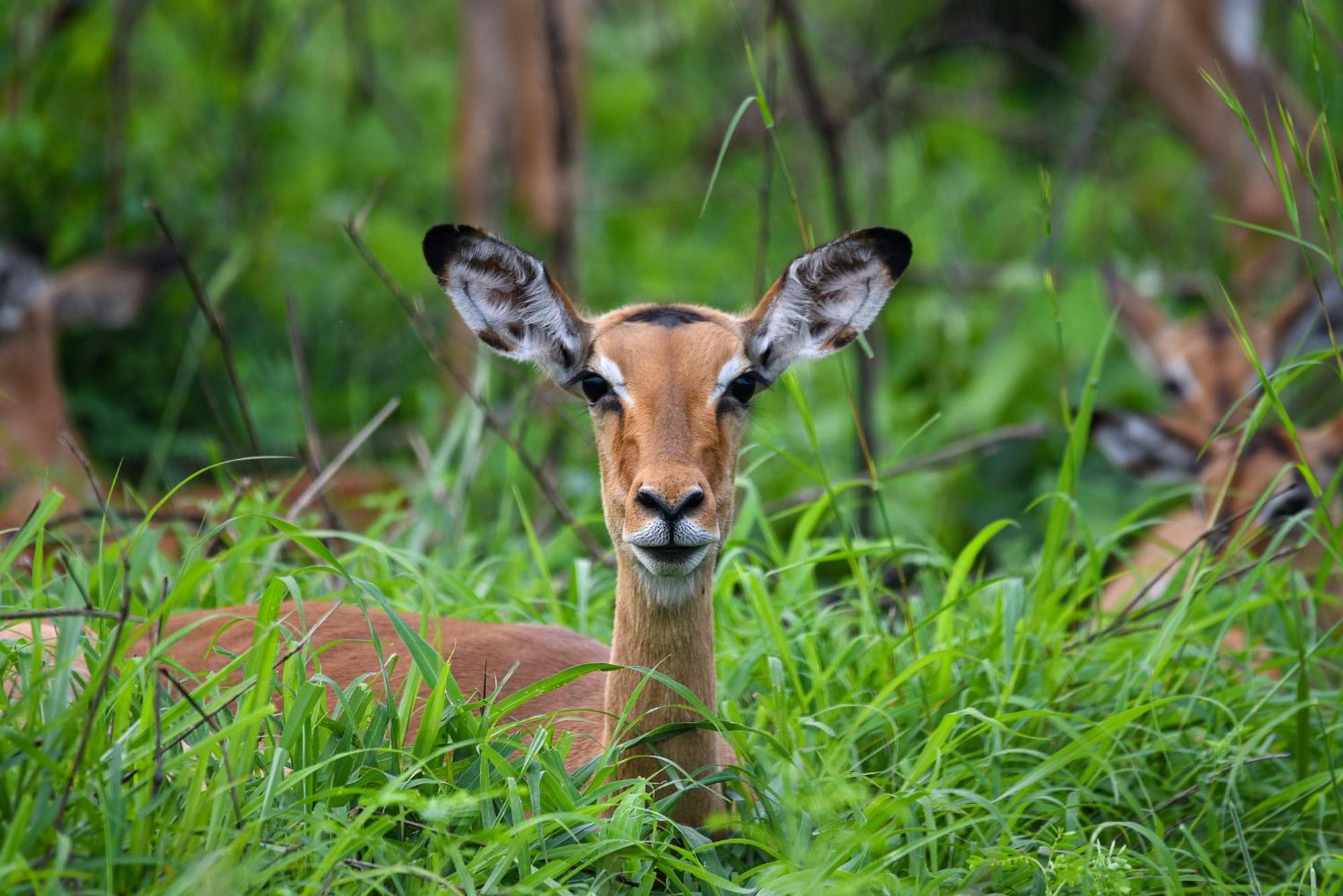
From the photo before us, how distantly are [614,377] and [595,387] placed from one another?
9cm

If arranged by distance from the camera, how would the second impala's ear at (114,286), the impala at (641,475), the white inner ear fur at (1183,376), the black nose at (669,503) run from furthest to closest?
the white inner ear fur at (1183,376)
the second impala's ear at (114,286)
the impala at (641,475)
the black nose at (669,503)

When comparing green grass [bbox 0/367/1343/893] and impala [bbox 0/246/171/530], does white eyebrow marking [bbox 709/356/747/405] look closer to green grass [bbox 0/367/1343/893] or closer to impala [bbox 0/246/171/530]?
green grass [bbox 0/367/1343/893]

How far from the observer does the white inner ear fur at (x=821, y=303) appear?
10.6 feet

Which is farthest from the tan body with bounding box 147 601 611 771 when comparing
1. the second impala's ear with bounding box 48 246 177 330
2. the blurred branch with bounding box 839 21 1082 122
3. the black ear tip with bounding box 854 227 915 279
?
the second impala's ear with bounding box 48 246 177 330

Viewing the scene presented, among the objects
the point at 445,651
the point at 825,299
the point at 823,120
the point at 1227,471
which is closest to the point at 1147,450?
the point at 1227,471

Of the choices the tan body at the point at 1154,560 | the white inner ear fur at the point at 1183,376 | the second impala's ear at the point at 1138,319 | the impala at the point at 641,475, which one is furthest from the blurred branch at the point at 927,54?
the impala at the point at 641,475

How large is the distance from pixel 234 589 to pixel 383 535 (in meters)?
0.99

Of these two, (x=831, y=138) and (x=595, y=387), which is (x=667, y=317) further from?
(x=831, y=138)

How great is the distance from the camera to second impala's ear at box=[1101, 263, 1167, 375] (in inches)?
286

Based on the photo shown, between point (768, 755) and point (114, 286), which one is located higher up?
point (114, 286)

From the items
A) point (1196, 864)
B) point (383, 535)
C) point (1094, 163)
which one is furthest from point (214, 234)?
point (1196, 864)

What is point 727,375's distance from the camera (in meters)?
3.05

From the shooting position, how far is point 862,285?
337cm

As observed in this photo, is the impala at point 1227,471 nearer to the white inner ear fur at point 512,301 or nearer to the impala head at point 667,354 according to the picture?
the impala head at point 667,354
